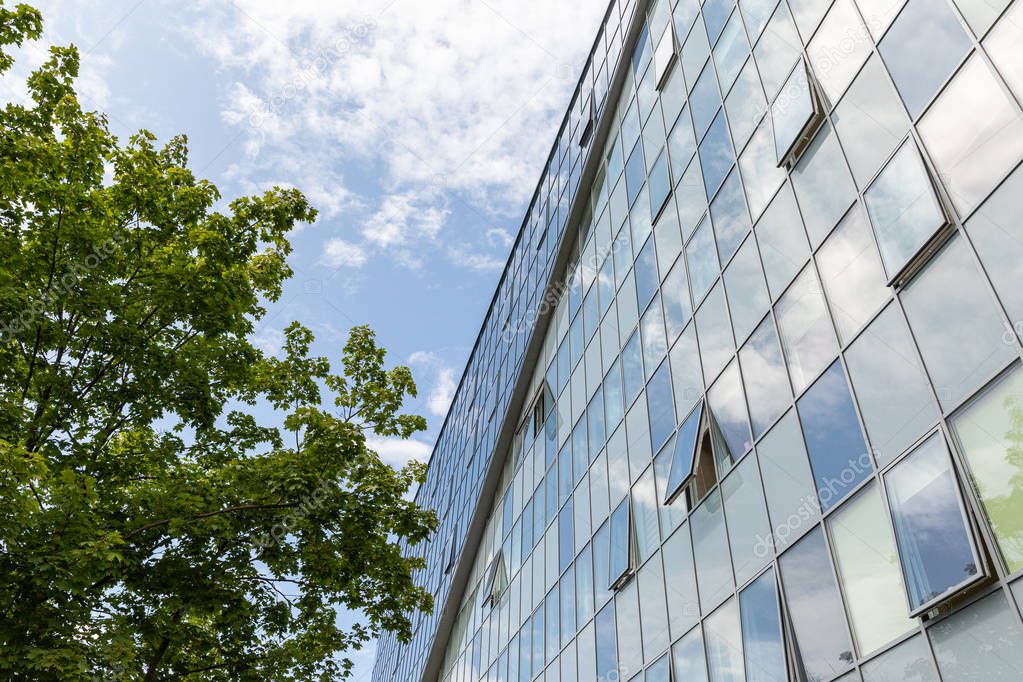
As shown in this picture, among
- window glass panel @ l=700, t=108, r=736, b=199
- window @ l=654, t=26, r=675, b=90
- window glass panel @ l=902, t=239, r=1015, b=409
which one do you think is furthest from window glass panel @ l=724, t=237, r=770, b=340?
window @ l=654, t=26, r=675, b=90

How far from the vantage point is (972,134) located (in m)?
7.13

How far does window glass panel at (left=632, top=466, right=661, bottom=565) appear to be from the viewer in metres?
13.0

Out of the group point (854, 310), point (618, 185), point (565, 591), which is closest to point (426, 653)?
point (565, 591)

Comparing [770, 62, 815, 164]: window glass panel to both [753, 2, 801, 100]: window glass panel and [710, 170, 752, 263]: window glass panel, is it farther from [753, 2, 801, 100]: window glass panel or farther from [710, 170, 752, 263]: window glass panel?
[710, 170, 752, 263]: window glass panel

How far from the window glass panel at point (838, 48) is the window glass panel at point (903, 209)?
6.26ft

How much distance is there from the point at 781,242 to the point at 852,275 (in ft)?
5.89

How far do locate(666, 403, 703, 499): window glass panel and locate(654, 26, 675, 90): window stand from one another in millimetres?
8982

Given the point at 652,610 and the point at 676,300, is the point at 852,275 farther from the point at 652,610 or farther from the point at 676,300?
the point at 652,610

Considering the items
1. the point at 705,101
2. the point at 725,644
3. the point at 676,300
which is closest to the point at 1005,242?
the point at 725,644

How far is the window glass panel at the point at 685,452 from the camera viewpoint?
38.7ft

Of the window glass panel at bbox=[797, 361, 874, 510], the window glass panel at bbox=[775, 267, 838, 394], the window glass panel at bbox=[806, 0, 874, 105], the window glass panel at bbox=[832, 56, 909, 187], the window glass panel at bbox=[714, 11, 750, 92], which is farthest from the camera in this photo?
the window glass panel at bbox=[714, 11, 750, 92]

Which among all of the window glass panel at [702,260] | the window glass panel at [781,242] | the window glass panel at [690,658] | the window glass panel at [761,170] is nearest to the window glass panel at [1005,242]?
the window glass panel at [781,242]

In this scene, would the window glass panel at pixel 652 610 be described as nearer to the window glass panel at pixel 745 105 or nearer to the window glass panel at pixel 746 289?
the window glass panel at pixel 746 289

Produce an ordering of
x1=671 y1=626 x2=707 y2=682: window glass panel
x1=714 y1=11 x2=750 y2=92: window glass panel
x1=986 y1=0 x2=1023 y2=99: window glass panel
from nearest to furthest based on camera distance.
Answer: x1=986 y1=0 x2=1023 y2=99: window glass panel
x1=671 y1=626 x2=707 y2=682: window glass panel
x1=714 y1=11 x2=750 y2=92: window glass panel
